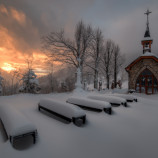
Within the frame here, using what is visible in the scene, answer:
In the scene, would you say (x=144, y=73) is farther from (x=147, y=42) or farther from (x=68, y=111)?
(x=68, y=111)

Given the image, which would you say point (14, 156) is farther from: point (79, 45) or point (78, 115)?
point (79, 45)

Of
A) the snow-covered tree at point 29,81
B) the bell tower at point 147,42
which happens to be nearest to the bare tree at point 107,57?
the bell tower at point 147,42

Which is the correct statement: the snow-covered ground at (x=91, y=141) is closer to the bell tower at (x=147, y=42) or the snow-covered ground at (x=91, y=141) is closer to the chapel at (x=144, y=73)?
the chapel at (x=144, y=73)

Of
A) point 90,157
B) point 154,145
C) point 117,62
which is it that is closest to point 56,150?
point 90,157

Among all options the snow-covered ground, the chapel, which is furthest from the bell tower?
the snow-covered ground

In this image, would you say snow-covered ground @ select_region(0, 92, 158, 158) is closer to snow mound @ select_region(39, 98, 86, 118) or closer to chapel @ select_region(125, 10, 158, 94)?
snow mound @ select_region(39, 98, 86, 118)

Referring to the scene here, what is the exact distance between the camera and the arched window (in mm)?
14789

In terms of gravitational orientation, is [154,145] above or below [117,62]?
below

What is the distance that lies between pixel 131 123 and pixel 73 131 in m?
2.67

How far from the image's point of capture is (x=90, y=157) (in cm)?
256

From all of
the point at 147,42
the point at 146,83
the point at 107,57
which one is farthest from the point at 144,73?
the point at 107,57

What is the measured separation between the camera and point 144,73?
15.2 m

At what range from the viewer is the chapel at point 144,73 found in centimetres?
1453

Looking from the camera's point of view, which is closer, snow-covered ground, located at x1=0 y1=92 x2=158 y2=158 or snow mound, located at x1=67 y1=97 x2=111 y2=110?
snow-covered ground, located at x1=0 y1=92 x2=158 y2=158
